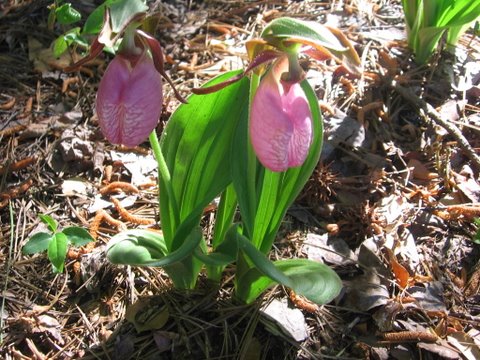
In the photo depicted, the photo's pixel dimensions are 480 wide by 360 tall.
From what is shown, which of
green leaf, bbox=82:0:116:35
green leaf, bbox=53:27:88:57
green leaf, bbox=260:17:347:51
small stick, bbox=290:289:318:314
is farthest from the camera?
green leaf, bbox=53:27:88:57

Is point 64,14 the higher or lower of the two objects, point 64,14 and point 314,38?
the lower

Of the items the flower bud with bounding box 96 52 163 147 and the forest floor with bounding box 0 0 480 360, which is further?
the forest floor with bounding box 0 0 480 360

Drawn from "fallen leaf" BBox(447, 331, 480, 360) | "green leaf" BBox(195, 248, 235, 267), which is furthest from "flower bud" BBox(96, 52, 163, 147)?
"fallen leaf" BBox(447, 331, 480, 360)

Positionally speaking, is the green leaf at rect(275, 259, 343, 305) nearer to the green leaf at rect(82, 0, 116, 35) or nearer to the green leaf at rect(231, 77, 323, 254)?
the green leaf at rect(231, 77, 323, 254)

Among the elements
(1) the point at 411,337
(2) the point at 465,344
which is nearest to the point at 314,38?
(1) the point at 411,337

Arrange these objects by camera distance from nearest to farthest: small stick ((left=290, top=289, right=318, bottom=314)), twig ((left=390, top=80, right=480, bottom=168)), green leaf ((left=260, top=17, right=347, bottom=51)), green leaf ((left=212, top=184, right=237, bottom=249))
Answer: green leaf ((left=260, top=17, right=347, bottom=51)), green leaf ((left=212, top=184, right=237, bottom=249)), small stick ((left=290, top=289, right=318, bottom=314)), twig ((left=390, top=80, right=480, bottom=168))

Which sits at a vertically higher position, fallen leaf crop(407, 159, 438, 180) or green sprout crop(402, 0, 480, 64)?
green sprout crop(402, 0, 480, 64)

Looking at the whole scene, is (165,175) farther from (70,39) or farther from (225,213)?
(70,39)
